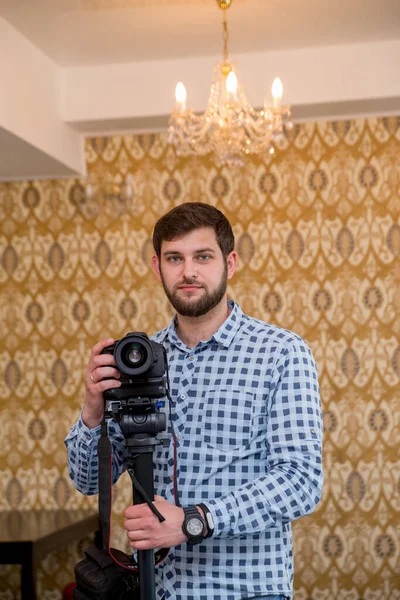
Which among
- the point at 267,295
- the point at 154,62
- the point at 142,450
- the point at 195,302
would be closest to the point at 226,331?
the point at 195,302

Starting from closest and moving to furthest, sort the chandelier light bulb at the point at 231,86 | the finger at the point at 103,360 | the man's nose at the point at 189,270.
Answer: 1. the finger at the point at 103,360
2. the man's nose at the point at 189,270
3. the chandelier light bulb at the point at 231,86

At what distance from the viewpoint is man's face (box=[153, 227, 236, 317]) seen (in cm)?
169

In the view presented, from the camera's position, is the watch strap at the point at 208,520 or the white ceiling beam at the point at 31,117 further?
the white ceiling beam at the point at 31,117

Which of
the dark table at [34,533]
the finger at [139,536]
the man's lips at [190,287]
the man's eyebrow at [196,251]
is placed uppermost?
the man's eyebrow at [196,251]

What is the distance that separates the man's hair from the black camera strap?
0.42 meters

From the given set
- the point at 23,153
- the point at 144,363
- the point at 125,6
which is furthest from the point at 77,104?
the point at 144,363

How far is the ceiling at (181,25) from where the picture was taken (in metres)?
3.30

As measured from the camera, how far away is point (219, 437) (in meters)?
1.64

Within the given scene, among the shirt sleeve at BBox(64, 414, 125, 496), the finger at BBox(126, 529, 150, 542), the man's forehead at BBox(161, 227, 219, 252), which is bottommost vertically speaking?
the finger at BBox(126, 529, 150, 542)

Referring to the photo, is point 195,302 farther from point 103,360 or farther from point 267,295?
point 267,295

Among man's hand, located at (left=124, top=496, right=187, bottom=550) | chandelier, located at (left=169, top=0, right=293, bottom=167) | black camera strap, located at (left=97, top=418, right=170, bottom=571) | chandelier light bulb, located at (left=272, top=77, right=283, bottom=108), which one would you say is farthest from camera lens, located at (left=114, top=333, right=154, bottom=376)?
chandelier light bulb, located at (left=272, top=77, right=283, bottom=108)

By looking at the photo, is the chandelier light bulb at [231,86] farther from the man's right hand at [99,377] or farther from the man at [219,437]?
the man's right hand at [99,377]

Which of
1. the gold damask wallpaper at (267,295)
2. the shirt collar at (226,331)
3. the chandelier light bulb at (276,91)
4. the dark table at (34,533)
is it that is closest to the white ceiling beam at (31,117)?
the gold damask wallpaper at (267,295)

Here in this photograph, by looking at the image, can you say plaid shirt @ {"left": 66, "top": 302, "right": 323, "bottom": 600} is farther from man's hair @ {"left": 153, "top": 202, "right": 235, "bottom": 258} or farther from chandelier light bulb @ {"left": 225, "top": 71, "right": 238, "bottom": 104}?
chandelier light bulb @ {"left": 225, "top": 71, "right": 238, "bottom": 104}
